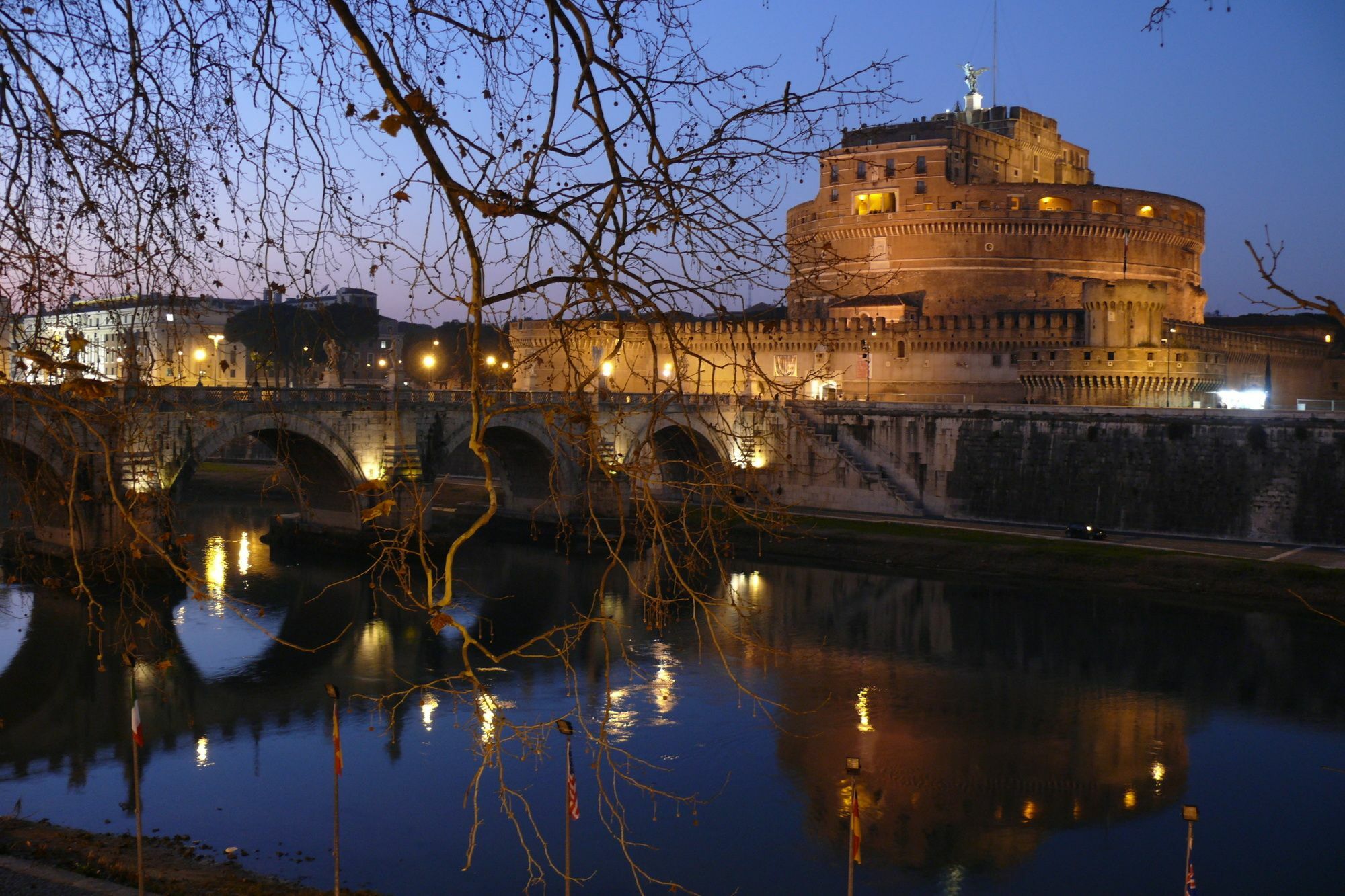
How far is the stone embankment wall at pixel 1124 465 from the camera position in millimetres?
25047

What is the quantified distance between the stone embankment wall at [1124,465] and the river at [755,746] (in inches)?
221

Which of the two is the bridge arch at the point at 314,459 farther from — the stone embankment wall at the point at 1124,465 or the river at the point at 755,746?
the stone embankment wall at the point at 1124,465

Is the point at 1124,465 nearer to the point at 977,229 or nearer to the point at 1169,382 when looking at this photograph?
the point at 1169,382

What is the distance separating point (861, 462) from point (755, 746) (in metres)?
18.5

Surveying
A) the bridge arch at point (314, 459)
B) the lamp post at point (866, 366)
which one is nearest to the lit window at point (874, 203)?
the lamp post at point (866, 366)

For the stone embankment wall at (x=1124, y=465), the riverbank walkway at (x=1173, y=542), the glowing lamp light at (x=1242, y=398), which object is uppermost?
the glowing lamp light at (x=1242, y=398)

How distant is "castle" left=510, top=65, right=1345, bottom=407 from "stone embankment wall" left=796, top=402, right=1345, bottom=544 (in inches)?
116

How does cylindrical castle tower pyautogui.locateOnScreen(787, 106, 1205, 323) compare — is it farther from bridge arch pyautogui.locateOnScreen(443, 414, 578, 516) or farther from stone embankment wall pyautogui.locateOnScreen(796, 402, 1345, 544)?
bridge arch pyautogui.locateOnScreen(443, 414, 578, 516)

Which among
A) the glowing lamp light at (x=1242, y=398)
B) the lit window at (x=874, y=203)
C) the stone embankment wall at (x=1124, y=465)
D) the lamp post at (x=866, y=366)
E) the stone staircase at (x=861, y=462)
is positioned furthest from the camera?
the lit window at (x=874, y=203)

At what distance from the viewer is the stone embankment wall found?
25047 millimetres

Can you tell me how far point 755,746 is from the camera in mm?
13609

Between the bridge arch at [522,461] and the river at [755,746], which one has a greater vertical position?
the bridge arch at [522,461]

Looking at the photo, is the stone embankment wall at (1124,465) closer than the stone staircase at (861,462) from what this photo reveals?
Yes

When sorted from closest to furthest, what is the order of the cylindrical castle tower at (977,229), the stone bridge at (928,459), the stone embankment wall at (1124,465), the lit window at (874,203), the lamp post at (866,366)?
the stone bridge at (928,459)
the stone embankment wall at (1124,465)
the lamp post at (866,366)
the cylindrical castle tower at (977,229)
the lit window at (874,203)
